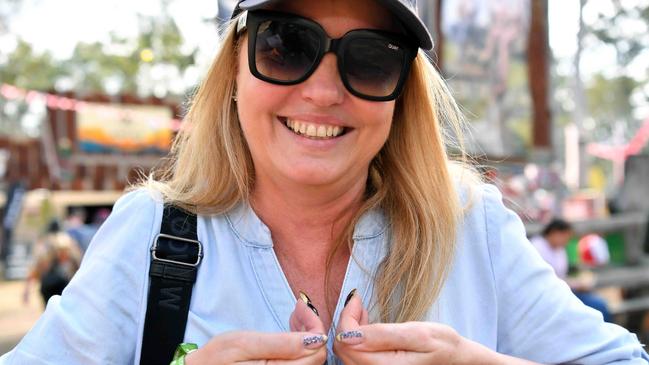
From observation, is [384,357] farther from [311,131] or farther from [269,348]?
[311,131]

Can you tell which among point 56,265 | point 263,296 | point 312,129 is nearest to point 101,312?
point 263,296

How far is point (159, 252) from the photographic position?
1.67 meters

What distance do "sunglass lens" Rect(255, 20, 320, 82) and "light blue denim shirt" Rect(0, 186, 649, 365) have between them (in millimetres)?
367

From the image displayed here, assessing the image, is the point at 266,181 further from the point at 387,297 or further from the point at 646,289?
the point at 646,289

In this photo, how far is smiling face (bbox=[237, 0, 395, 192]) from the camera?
1.64m

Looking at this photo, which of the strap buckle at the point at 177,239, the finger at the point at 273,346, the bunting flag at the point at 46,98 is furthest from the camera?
the bunting flag at the point at 46,98

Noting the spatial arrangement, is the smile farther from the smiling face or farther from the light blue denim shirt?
the light blue denim shirt

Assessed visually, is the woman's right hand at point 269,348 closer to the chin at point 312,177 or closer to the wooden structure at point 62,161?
the chin at point 312,177

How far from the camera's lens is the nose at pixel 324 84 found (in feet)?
5.37

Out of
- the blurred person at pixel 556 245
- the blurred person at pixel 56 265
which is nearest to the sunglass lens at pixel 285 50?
the blurred person at pixel 556 245

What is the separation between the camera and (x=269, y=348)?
4.63 feet

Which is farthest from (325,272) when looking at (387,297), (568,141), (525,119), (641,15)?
(641,15)

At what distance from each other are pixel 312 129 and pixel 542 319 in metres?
0.64

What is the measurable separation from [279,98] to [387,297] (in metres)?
0.49
